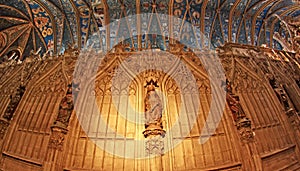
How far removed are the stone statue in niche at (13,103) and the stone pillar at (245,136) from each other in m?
4.99

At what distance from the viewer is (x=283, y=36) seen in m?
13.6

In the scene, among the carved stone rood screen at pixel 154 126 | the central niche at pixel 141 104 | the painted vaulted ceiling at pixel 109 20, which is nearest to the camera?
the carved stone rood screen at pixel 154 126

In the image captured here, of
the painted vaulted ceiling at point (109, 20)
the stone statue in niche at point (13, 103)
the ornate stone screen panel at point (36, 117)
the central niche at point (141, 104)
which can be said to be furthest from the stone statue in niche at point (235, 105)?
the stone statue in niche at point (13, 103)

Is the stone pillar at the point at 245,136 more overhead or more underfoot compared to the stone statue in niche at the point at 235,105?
more underfoot

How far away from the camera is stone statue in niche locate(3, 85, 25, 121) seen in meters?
7.32

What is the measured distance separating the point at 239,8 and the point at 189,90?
599 centimetres

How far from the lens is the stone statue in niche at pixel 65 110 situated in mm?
7095

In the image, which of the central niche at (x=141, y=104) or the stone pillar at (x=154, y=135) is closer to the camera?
the stone pillar at (x=154, y=135)

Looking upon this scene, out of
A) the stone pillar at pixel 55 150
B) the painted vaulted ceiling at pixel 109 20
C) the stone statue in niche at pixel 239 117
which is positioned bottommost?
the stone pillar at pixel 55 150

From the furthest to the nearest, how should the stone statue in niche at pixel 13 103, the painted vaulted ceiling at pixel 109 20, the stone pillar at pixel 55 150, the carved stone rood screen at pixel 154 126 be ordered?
the painted vaulted ceiling at pixel 109 20 → the stone statue in niche at pixel 13 103 → the carved stone rood screen at pixel 154 126 → the stone pillar at pixel 55 150

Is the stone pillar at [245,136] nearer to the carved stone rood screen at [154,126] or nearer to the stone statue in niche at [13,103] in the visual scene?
the carved stone rood screen at [154,126]

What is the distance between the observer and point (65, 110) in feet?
24.2

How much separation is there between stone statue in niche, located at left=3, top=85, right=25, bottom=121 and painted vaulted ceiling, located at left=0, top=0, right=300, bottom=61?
4.34 meters

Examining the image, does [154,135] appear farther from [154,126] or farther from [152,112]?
[152,112]
